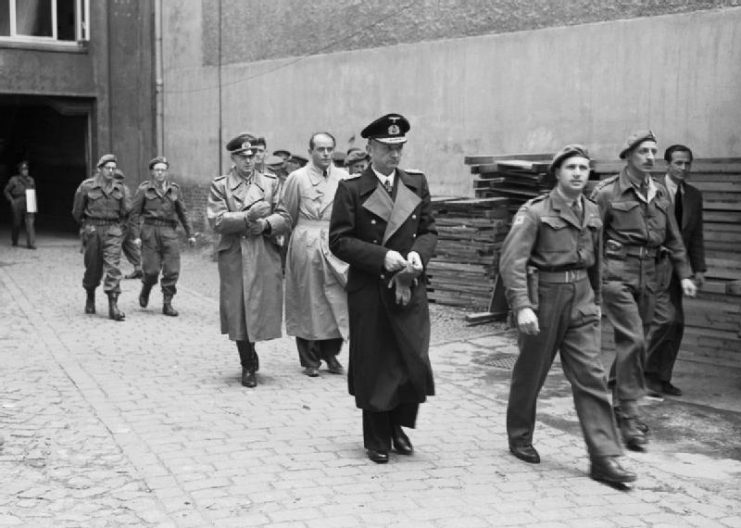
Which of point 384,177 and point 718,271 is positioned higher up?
point 384,177

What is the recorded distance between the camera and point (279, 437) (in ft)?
22.1

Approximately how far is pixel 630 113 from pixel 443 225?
105 inches

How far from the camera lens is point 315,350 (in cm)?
903

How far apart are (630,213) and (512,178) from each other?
5.22m

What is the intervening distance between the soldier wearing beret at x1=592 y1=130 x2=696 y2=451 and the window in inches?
727

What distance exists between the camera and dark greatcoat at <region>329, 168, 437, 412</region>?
603cm

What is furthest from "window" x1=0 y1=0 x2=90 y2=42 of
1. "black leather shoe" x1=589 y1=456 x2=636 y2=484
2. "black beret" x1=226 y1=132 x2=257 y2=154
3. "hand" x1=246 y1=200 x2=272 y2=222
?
"black leather shoe" x1=589 y1=456 x2=636 y2=484

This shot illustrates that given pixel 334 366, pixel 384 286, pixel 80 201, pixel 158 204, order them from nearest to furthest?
pixel 384 286
pixel 334 366
pixel 80 201
pixel 158 204

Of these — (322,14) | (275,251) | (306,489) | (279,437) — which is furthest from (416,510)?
(322,14)

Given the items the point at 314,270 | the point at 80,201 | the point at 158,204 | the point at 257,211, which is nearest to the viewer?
the point at 257,211

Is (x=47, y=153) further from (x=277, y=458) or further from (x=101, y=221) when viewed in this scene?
(x=277, y=458)

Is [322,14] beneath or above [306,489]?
above

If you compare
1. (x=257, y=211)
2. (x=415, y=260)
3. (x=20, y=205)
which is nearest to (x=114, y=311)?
(x=257, y=211)

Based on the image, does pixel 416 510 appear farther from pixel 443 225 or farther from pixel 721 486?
→ pixel 443 225
